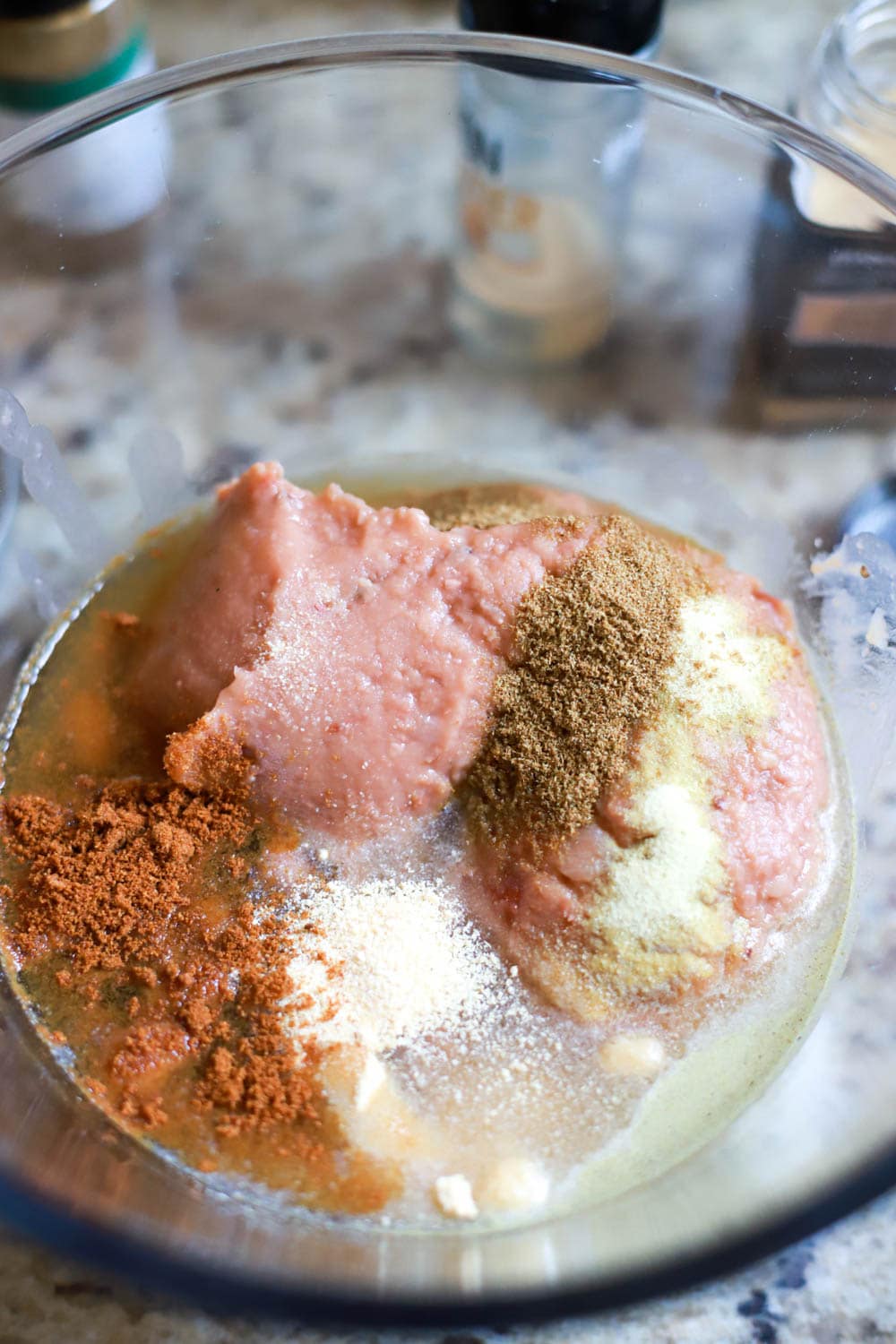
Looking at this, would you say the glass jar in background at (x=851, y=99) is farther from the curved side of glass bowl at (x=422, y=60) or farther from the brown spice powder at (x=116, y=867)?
the brown spice powder at (x=116, y=867)

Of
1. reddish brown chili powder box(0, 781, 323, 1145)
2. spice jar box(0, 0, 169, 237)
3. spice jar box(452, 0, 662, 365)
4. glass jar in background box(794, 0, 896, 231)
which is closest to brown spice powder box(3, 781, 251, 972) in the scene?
reddish brown chili powder box(0, 781, 323, 1145)

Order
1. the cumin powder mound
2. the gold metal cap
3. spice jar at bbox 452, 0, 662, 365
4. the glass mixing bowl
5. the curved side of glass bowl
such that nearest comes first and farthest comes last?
the glass mixing bowl → the cumin powder mound → the curved side of glass bowl → spice jar at bbox 452, 0, 662, 365 → the gold metal cap

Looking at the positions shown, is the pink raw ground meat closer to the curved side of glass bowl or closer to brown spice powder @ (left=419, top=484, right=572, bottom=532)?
brown spice powder @ (left=419, top=484, right=572, bottom=532)

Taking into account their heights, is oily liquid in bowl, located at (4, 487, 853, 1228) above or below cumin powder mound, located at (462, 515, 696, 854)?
below

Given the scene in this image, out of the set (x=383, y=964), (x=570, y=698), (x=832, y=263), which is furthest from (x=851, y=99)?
(x=383, y=964)

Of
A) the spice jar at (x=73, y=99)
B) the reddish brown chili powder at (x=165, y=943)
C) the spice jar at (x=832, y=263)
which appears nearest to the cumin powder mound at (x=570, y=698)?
the reddish brown chili powder at (x=165, y=943)

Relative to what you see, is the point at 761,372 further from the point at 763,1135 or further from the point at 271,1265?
the point at 271,1265
